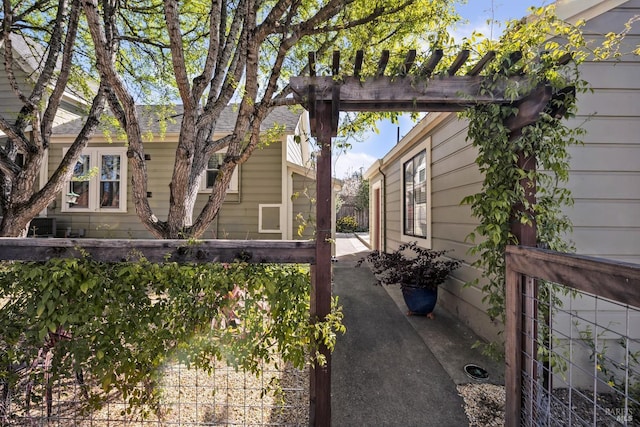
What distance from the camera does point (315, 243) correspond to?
170 cm

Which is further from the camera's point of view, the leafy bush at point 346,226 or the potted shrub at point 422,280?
the leafy bush at point 346,226

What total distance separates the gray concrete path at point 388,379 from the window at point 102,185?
6.30m

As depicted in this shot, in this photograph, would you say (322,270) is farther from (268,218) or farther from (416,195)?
(268,218)

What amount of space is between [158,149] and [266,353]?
6.70 meters

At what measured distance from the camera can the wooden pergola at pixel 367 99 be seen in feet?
5.52

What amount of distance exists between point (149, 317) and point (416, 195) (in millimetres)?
4748

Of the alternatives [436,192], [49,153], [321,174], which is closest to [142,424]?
[321,174]

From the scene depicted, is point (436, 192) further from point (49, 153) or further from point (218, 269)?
point (49, 153)

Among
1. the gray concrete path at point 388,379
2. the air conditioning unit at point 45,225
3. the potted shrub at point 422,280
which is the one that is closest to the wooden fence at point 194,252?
the gray concrete path at point 388,379

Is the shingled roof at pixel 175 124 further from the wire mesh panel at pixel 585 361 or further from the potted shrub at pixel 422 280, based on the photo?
the wire mesh panel at pixel 585 361

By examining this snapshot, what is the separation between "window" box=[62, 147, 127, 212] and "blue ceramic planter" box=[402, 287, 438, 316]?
6751 millimetres

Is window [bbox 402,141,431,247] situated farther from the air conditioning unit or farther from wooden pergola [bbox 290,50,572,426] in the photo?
the air conditioning unit


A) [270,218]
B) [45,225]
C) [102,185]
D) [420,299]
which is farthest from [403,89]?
[45,225]

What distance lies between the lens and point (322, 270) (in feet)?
5.54
